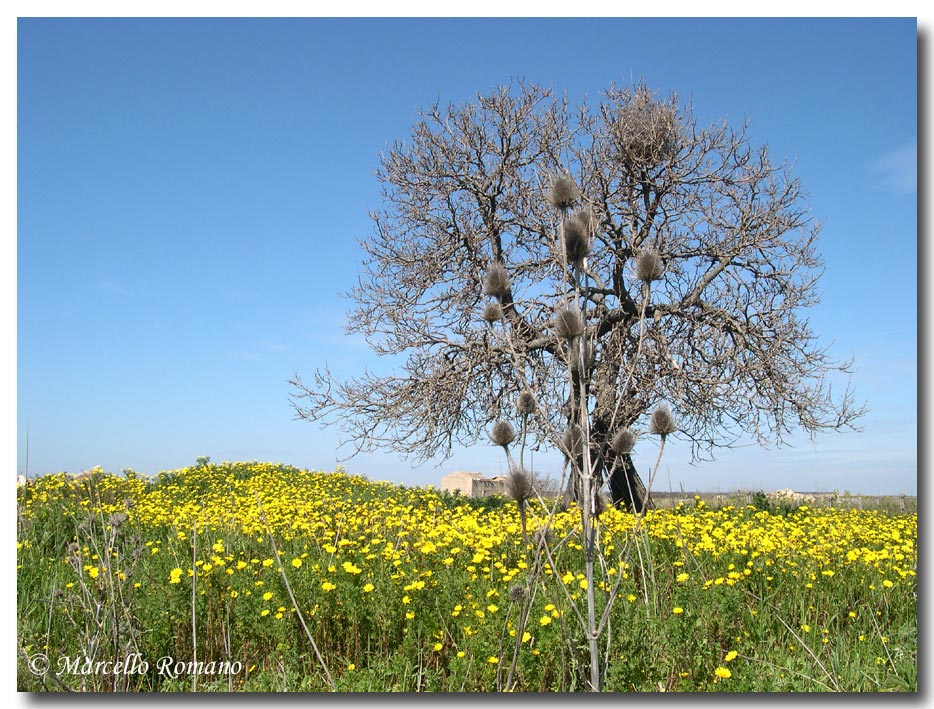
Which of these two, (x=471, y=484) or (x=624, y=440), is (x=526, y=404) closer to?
(x=624, y=440)

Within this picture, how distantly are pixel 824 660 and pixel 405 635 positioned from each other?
204 centimetres

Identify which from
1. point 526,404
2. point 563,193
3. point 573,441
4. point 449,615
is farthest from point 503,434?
point 449,615

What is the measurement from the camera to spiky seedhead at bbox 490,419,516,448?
2.69 meters

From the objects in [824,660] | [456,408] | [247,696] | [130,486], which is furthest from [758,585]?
[130,486]

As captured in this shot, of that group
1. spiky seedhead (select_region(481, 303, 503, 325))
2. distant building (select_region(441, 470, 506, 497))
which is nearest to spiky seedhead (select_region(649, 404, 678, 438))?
spiky seedhead (select_region(481, 303, 503, 325))

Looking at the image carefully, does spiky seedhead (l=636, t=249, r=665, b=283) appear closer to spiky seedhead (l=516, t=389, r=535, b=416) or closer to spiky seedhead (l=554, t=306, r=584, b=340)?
spiky seedhead (l=554, t=306, r=584, b=340)

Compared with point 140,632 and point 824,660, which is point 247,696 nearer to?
point 140,632

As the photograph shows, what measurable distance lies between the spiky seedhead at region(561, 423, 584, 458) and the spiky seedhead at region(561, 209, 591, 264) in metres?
0.59

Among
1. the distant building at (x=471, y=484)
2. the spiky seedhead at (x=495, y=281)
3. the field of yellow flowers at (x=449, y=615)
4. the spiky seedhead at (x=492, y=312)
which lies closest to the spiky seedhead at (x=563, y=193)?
the spiky seedhead at (x=495, y=281)

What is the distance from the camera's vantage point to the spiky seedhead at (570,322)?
2.48m

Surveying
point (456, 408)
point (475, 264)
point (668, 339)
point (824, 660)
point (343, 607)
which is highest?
point (475, 264)

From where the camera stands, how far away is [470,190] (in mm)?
9742

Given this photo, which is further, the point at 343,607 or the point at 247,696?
the point at 343,607

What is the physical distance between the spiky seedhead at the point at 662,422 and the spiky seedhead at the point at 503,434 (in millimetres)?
534
